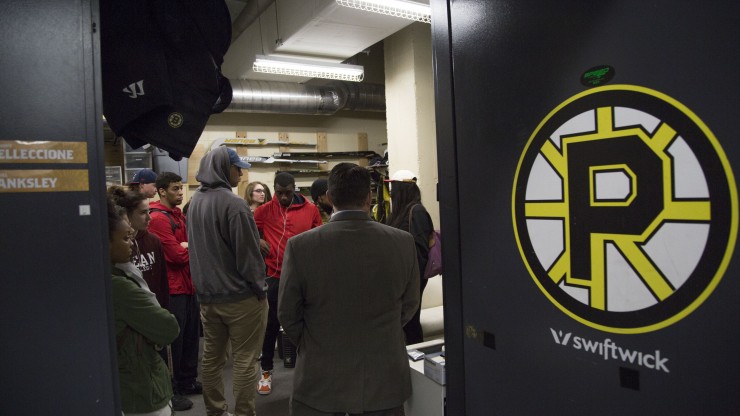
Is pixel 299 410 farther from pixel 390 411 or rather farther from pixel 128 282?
pixel 128 282

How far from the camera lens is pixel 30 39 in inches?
36.9

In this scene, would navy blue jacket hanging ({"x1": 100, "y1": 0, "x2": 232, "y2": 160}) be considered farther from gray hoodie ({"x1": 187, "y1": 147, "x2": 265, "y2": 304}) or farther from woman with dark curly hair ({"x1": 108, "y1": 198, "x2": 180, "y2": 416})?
gray hoodie ({"x1": 187, "y1": 147, "x2": 265, "y2": 304})

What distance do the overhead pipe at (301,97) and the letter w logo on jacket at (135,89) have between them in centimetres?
462

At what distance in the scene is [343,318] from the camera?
164 centimetres

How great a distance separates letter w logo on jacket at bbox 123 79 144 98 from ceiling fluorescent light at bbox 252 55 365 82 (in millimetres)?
3581

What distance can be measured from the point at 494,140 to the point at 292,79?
5.29m

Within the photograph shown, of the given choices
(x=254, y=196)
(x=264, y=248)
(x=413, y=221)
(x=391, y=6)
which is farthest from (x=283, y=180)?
(x=391, y=6)

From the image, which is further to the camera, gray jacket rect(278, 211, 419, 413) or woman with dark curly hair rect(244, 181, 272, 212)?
woman with dark curly hair rect(244, 181, 272, 212)

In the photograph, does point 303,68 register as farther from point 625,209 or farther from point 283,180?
point 625,209

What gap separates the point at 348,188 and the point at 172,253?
6.79ft

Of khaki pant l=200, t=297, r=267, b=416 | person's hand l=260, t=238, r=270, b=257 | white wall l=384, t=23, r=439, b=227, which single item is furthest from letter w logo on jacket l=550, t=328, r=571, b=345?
white wall l=384, t=23, r=439, b=227

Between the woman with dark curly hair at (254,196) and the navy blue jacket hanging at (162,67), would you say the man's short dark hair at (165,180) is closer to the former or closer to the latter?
the woman with dark curly hair at (254,196)

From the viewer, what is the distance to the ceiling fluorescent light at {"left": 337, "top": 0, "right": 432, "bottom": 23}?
3.67 meters

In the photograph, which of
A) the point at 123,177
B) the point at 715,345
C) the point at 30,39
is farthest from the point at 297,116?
the point at 715,345
